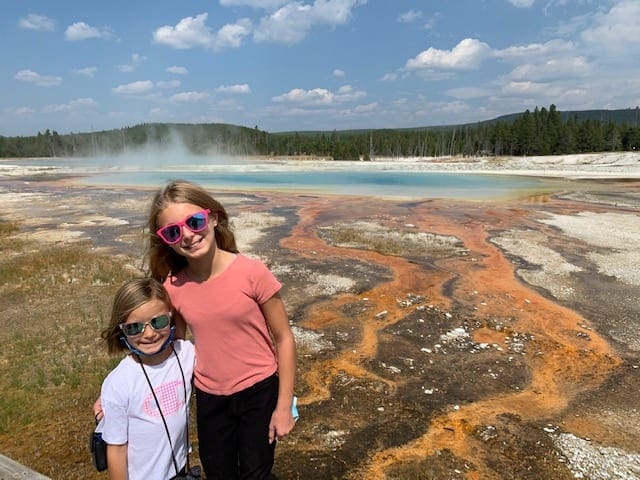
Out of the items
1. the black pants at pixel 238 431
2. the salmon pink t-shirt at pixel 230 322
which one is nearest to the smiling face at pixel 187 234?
the salmon pink t-shirt at pixel 230 322

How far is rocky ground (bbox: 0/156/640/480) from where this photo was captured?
4.46 meters

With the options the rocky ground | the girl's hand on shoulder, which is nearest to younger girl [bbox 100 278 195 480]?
the girl's hand on shoulder

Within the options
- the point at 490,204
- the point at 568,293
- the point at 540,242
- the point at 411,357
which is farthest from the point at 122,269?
the point at 490,204

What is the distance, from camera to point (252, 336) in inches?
91.2

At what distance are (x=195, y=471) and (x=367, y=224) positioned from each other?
1654 centimetres

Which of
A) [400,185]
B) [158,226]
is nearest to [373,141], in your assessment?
[400,185]

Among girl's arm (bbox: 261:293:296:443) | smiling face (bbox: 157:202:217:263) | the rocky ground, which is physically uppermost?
smiling face (bbox: 157:202:217:263)

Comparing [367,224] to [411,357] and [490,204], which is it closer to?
[490,204]

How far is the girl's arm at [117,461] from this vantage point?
227 centimetres

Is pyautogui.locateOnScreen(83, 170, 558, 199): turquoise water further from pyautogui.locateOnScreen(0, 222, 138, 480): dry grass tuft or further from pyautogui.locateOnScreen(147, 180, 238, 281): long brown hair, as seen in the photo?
pyautogui.locateOnScreen(147, 180, 238, 281): long brown hair

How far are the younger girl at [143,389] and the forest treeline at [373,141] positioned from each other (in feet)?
300

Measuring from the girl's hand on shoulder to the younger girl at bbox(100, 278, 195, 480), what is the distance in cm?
52

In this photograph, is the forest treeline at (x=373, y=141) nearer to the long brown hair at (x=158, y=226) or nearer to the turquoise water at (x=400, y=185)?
the turquoise water at (x=400, y=185)

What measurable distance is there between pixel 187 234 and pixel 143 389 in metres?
0.89
